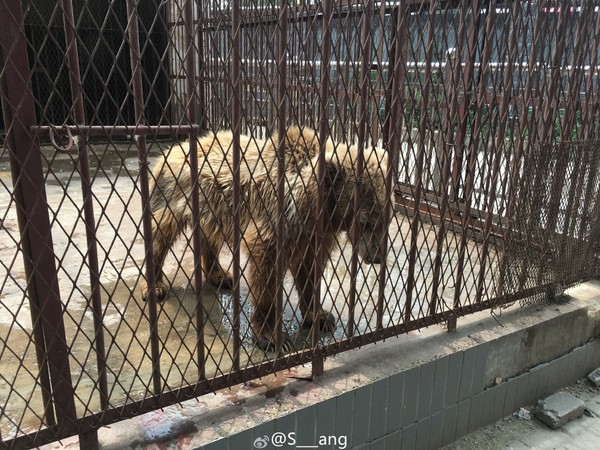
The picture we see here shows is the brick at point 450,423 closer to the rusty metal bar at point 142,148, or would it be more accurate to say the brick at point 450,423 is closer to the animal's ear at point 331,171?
the animal's ear at point 331,171

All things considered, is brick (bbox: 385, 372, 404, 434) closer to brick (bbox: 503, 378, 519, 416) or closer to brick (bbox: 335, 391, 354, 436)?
brick (bbox: 335, 391, 354, 436)

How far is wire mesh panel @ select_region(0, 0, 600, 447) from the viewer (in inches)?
74.0

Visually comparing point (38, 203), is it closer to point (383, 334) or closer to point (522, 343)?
point (383, 334)

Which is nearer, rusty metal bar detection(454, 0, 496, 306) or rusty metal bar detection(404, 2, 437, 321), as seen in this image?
rusty metal bar detection(404, 2, 437, 321)

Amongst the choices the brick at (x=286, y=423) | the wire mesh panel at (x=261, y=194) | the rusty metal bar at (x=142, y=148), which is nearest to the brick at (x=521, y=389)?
the wire mesh panel at (x=261, y=194)

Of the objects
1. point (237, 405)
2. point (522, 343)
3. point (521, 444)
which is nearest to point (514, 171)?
point (522, 343)

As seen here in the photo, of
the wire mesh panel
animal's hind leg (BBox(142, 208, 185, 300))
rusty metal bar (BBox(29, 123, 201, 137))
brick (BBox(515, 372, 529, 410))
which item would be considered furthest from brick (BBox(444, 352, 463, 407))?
rusty metal bar (BBox(29, 123, 201, 137))

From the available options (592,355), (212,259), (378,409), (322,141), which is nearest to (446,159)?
(322,141)

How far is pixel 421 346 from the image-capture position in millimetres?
3113

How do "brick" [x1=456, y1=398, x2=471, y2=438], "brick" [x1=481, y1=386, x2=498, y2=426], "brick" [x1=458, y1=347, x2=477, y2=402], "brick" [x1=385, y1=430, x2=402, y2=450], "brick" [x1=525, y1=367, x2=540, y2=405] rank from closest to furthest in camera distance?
"brick" [x1=385, y1=430, x2=402, y2=450] → "brick" [x1=458, y1=347, x2=477, y2=402] → "brick" [x1=456, y1=398, x2=471, y2=438] → "brick" [x1=481, y1=386, x2=498, y2=426] → "brick" [x1=525, y1=367, x2=540, y2=405]

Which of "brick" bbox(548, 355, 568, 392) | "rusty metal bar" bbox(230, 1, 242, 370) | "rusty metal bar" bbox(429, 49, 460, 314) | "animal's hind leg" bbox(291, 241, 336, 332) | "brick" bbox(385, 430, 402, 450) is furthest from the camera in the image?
"brick" bbox(548, 355, 568, 392)

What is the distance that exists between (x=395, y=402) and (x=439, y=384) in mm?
364

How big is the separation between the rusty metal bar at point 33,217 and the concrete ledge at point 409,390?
0.40 metres

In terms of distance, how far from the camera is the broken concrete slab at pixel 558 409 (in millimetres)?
3484
